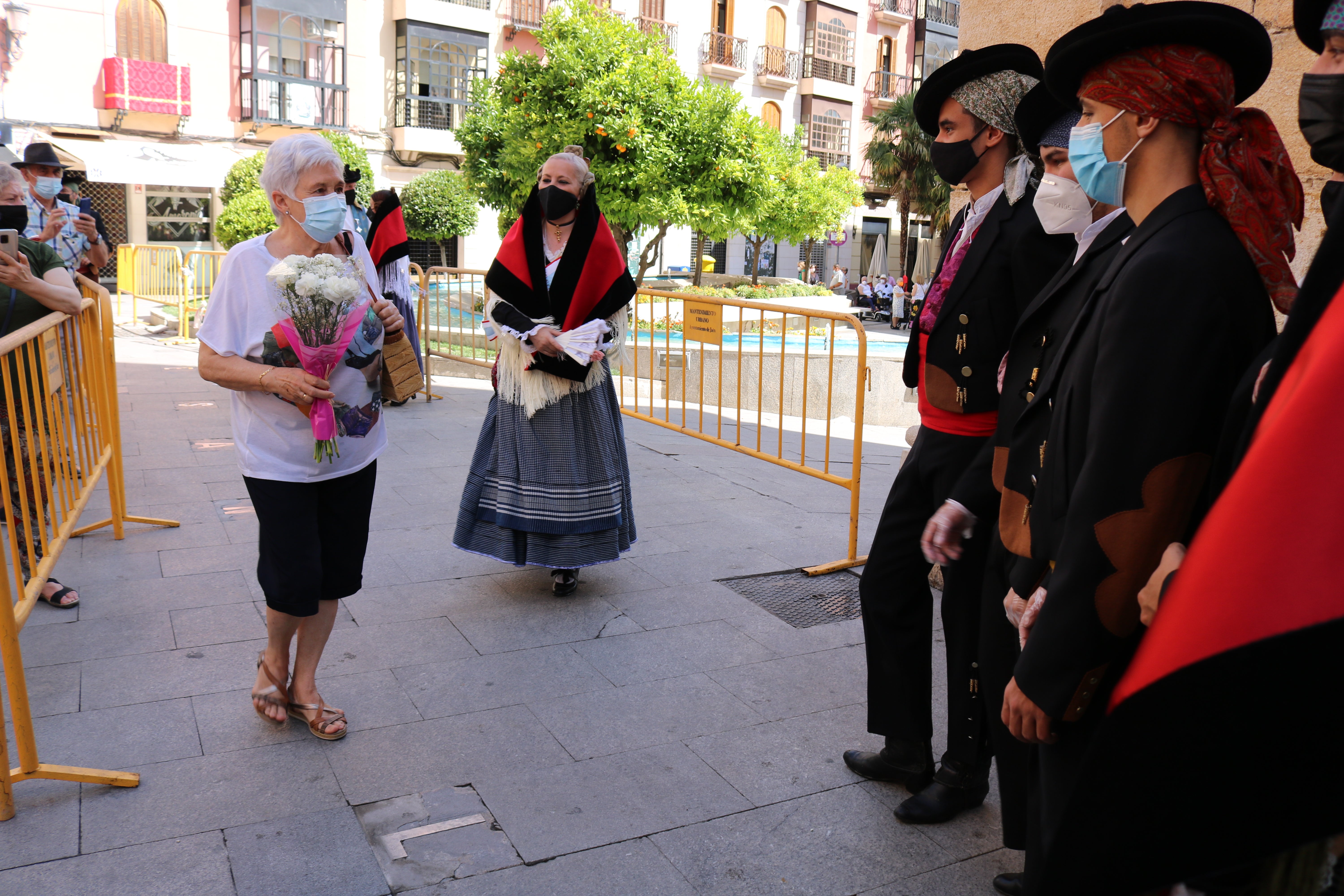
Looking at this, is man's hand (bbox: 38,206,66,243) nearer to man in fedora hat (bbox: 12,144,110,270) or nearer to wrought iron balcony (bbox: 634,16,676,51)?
man in fedora hat (bbox: 12,144,110,270)

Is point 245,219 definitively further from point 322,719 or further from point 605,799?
point 605,799

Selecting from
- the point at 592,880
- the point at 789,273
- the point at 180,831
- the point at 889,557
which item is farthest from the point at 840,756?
the point at 789,273

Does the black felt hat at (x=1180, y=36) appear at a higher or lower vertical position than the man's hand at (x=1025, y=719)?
higher

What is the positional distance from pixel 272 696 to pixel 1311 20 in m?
3.19

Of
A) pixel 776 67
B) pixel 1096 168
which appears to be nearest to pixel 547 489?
pixel 1096 168

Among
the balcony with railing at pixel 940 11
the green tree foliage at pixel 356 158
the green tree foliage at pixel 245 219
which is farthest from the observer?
the balcony with railing at pixel 940 11

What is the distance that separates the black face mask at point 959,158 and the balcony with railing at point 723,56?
35234 mm

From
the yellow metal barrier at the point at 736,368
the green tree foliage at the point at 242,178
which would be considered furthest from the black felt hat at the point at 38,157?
the green tree foliage at the point at 242,178

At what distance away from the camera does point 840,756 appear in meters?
3.28

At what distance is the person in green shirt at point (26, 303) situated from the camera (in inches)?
153

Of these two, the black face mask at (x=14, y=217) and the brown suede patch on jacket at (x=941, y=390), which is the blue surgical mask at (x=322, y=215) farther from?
the black face mask at (x=14, y=217)

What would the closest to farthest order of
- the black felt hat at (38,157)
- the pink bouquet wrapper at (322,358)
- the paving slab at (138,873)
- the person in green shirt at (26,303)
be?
the paving slab at (138,873), the pink bouquet wrapper at (322,358), the person in green shirt at (26,303), the black felt hat at (38,157)

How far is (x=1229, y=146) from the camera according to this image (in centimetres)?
171

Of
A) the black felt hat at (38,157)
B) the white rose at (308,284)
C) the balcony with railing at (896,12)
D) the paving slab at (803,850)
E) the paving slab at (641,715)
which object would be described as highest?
the balcony with railing at (896,12)
